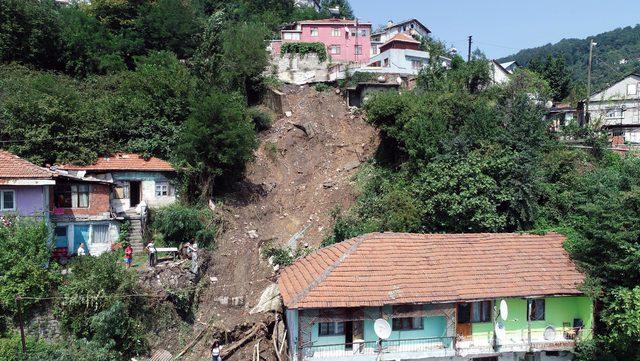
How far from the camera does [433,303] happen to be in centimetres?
1816

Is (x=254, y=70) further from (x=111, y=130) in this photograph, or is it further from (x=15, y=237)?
(x=15, y=237)

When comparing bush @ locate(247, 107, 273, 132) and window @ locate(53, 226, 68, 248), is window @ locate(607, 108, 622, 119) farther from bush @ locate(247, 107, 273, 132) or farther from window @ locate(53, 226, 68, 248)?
window @ locate(53, 226, 68, 248)

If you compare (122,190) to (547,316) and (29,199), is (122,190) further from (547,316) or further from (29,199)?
(547,316)

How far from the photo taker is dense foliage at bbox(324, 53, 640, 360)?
18.4 metres

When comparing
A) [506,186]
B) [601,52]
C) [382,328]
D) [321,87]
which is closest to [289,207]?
[506,186]

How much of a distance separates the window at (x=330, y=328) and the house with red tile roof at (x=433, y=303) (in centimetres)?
4

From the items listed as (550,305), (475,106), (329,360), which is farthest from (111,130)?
(550,305)

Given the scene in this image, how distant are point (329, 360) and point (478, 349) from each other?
224 inches

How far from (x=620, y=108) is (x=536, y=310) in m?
26.9

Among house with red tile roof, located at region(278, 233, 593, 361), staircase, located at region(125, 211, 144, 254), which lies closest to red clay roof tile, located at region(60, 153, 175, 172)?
staircase, located at region(125, 211, 144, 254)

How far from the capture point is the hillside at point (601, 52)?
3864 inches

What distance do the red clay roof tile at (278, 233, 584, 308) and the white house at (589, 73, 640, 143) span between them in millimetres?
21464

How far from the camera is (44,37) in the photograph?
1502 inches

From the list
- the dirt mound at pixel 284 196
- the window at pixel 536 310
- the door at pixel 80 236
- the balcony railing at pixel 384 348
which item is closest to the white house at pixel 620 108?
the dirt mound at pixel 284 196
